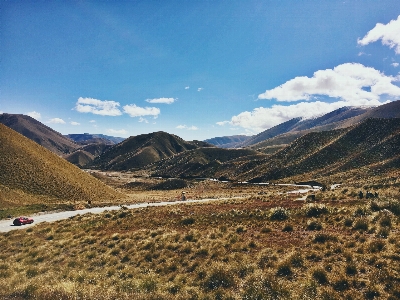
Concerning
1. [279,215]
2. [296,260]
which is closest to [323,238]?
[296,260]

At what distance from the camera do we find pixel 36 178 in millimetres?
60438

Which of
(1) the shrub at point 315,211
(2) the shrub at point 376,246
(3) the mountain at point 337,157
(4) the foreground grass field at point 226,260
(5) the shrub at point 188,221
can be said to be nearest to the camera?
(4) the foreground grass field at point 226,260

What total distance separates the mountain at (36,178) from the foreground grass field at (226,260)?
3535 cm

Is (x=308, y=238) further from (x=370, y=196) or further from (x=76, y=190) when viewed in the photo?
(x=76, y=190)

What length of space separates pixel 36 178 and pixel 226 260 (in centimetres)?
5978

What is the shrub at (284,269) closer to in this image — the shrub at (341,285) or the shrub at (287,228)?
the shrub at (341,285)

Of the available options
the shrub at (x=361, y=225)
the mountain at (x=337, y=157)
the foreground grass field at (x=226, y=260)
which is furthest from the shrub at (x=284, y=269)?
the mountain at (x=337, y=157)

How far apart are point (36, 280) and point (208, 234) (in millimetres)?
10669

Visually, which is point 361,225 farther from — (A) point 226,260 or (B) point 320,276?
(A) point 226,260

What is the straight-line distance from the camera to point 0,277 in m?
13.8

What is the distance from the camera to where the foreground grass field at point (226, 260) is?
10625 mm

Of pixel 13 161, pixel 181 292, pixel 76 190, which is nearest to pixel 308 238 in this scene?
pixel 181 292

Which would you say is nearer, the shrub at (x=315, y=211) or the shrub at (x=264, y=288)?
the shrub at (x=264, y=288)

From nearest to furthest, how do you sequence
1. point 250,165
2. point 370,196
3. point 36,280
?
point 36,280, point 370,196, point 250,165
